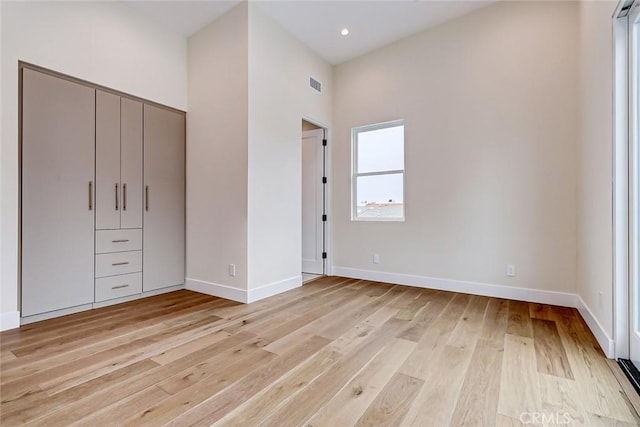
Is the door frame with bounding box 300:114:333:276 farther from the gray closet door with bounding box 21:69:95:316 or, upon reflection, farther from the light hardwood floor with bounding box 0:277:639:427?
the gray closet door with bounding box 21:69:95:316

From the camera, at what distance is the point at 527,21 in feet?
10.3

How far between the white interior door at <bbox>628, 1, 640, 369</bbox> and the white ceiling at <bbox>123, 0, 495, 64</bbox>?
1.98 meters

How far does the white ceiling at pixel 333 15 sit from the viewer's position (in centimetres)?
321

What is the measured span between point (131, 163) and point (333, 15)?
2.85m

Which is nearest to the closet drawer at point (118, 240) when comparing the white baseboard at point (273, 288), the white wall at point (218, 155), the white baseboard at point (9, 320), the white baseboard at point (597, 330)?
the white wall at point (218, 155)

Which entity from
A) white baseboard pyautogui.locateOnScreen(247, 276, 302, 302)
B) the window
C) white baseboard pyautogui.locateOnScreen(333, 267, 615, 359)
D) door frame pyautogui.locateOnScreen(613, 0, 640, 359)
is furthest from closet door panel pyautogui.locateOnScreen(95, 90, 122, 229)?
door frame pyautogui.locateOnScreen(613, 0, 640, 359)

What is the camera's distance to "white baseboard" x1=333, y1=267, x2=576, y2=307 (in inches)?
118

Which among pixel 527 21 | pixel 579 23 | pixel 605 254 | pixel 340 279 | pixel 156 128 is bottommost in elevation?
pixel 340 279

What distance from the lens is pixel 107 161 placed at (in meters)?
3.02

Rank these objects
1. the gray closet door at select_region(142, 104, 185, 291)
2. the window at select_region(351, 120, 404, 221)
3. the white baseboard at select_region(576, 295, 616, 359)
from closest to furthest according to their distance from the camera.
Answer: the white baseboard at select_region(576, 295, 616, 359)
the gray closet door at select_region(142, 104, 185, 291)
the window at select_region(351, 120, 404, 221)

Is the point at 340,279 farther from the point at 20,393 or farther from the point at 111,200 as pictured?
the point at 20,393

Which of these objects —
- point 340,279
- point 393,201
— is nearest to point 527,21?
point 393,201

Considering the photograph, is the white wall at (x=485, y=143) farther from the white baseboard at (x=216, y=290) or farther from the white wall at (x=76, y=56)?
the white wall at (x=76, y=56)

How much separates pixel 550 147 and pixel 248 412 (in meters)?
3.55
